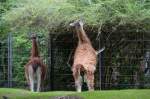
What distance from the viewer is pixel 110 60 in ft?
43.3

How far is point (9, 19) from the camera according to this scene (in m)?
13.0

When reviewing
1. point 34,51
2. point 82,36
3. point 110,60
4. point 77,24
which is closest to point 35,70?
point 34,51

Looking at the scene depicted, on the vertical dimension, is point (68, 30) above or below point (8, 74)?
above

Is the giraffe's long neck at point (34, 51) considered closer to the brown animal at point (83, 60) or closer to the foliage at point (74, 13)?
the foliage at point (74, 13)

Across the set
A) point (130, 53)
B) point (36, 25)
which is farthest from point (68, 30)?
point (130, 53)

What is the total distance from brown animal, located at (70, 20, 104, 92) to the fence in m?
1.18

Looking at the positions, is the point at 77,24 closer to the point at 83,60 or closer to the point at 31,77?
the point at 83,60

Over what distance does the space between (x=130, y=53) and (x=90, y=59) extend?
1.64 meters

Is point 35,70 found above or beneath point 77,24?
beneath

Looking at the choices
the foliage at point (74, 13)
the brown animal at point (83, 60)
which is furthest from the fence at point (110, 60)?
the brown animal at point (83, 60)

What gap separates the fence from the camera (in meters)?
13.0

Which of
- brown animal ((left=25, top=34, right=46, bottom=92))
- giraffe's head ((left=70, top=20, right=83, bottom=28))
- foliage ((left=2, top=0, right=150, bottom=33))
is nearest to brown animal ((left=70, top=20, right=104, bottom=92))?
giraffe's head ((left=70, top=20, right=83, bottom=28))

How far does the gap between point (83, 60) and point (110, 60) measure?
1.57m

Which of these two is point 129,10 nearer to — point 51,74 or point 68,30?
point 68,30
